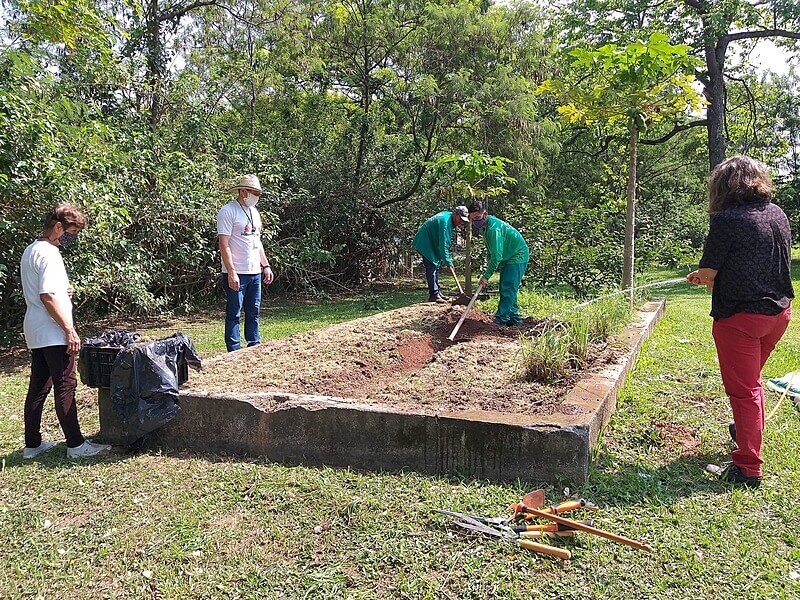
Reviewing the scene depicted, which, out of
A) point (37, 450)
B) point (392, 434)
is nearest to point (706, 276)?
point (392, 434)

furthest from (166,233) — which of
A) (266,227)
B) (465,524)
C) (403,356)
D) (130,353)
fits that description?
(465,524)

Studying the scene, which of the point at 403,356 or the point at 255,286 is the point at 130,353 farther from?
the point at 403,356

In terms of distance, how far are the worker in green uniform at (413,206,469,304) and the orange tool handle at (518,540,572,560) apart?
5745 mm

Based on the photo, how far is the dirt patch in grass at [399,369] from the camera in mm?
4039

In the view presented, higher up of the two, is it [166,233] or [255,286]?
[166,233]

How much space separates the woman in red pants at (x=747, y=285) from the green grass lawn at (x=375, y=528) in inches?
12.5

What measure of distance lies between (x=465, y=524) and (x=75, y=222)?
300 centimetres

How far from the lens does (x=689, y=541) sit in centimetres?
276

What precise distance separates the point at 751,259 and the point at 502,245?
3.62 metres

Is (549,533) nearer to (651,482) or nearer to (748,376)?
(651,482)

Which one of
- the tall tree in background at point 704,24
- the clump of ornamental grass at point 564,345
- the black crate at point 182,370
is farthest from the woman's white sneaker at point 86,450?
the tall tree in background at point 704,24

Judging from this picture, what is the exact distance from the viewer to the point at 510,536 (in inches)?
110

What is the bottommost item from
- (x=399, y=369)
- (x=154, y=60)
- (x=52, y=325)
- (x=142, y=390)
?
(x=399, y=369)

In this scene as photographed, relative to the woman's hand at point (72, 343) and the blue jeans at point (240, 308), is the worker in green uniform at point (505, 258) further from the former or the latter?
the woman's hand at point (72, 343)
